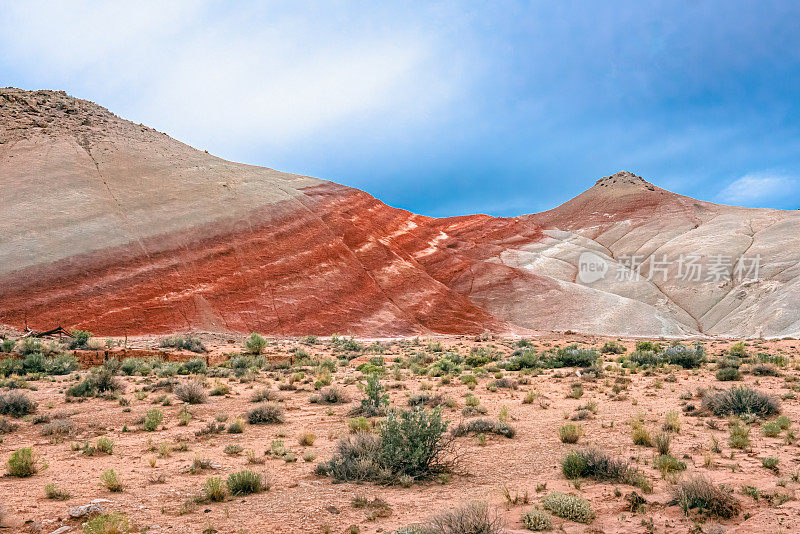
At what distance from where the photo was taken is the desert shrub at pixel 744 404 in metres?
10.2

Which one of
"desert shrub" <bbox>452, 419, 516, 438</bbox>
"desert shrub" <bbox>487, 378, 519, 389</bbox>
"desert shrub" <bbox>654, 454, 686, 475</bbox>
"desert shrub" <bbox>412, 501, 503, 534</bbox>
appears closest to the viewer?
"desert shrub" <bbox>412, 501, 503, 534</bbox>

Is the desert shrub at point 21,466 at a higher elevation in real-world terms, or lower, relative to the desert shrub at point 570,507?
lower

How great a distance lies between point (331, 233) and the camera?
53.3 meters

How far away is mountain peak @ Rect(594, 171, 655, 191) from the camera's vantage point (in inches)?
3768

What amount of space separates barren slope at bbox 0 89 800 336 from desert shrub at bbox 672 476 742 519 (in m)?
37.7

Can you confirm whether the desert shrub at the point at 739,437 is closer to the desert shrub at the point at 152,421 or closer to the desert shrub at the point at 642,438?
the desert shrub at the point at 642,438

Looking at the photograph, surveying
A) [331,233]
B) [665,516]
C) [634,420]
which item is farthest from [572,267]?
[665,516]

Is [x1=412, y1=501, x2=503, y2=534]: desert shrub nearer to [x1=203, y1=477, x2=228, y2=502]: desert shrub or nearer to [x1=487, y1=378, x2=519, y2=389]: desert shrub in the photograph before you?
[x1=203, y1=477, x2=228, y2=502]: desert shrub

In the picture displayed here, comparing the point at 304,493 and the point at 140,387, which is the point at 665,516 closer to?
the point at 304,493

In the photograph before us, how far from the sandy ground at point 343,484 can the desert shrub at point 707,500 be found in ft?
0.38

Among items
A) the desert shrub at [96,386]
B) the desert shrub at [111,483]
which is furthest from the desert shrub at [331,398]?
the desert shrub at [111,483]

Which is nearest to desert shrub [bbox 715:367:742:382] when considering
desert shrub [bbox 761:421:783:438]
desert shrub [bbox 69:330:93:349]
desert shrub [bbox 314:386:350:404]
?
desert shrub [bbox 761:421:783:438]

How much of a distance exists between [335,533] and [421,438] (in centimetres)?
234

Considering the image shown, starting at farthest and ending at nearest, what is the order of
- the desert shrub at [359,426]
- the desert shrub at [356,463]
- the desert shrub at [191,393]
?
the desert shrub at [191,393] → the desert shrub at [359,426] → the desert shrub at [356,463]
